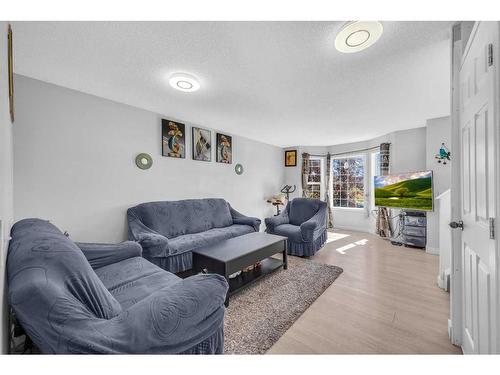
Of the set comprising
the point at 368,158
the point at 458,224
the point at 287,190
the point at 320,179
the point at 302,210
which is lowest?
the point at 302,210

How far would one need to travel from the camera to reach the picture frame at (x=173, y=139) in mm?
3162

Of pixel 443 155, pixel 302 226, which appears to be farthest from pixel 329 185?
pixel 302 226

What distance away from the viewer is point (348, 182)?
539 cm

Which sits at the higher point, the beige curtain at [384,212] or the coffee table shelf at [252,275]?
the beige curtain at [384,212]

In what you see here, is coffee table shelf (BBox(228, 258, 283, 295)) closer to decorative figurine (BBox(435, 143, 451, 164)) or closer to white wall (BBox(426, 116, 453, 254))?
white wall (BBox(426, 116, 453, 254))

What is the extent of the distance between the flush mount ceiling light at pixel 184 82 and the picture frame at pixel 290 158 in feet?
13.0

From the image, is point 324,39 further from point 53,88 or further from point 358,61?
point 53,88

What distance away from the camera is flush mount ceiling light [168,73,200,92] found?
1973mm

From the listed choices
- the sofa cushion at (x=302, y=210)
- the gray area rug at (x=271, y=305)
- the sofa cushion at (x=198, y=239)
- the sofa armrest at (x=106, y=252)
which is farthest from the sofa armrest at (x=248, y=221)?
the sofa armrest at (x=106, y=252)

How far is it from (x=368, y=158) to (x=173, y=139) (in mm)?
4441

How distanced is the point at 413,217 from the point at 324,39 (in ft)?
12.5

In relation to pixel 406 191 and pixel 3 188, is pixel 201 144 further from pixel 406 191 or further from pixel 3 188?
pixel 406 191

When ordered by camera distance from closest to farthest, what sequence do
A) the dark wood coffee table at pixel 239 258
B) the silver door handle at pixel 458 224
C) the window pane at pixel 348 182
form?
the silver door handle at pixel 458 224 → the dark wood coffee table at pixel 239 258 → the window pane at pixel 348 182

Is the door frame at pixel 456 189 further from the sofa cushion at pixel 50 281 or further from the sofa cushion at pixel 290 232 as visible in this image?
the sofa cushion at pixel 50 281
